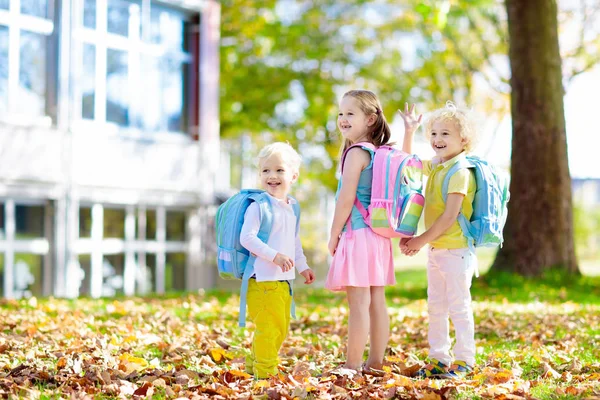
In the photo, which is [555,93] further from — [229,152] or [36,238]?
[229,152]

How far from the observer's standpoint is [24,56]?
613 inches

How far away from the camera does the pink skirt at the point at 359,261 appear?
5.17m

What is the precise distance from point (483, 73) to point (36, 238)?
13.9 m

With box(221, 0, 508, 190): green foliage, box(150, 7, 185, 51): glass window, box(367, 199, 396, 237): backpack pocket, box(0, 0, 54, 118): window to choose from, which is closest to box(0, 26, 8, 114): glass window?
box(0, 0, 54, 118): window

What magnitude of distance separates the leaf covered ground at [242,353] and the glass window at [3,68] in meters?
6.21

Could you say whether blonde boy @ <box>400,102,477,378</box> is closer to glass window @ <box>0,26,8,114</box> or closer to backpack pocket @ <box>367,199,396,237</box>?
backpack pocket @ <box>367,199,396,237</box>

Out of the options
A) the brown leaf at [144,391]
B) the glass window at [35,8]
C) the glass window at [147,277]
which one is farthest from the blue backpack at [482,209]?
the glass window at [147,277]

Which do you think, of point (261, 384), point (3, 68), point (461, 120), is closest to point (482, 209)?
point (461, 120)

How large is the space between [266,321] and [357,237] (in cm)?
71

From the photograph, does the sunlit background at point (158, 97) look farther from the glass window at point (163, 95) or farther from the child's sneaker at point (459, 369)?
the child's sneaker at point (459, 369)

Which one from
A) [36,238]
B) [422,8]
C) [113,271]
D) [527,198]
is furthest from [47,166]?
[527,198]

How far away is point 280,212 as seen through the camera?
516 centimetres

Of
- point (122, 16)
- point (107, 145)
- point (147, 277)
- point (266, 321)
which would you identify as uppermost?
point (122, 16)

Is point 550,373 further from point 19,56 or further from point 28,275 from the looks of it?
point 19,56
